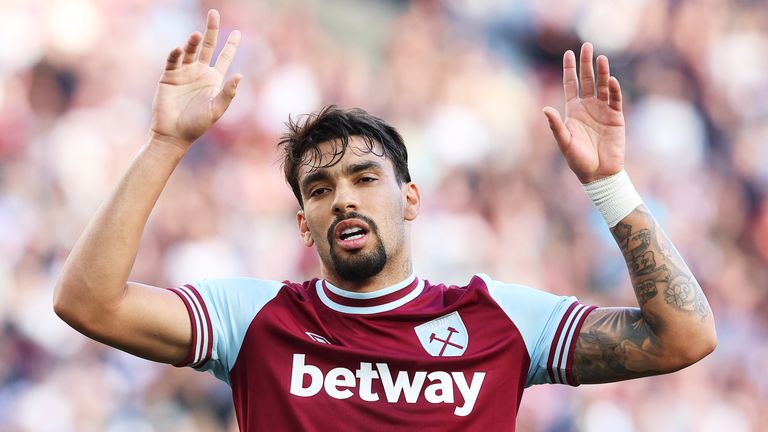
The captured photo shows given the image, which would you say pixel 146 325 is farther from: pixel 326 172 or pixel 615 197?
pixel 615 197

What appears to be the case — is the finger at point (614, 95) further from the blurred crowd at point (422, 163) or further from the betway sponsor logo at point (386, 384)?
the blurred crowd at point (422, 163)

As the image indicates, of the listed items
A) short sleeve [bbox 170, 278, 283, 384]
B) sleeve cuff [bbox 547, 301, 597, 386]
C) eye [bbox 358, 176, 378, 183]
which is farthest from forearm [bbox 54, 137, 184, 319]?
sleeve cuff [bbox 547, 301, 597, 386]

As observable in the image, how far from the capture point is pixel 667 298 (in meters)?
2.88

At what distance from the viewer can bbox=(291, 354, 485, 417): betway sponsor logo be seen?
2.90m

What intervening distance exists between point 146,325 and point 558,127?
123 cm

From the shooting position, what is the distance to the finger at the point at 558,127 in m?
2.93

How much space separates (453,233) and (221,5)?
2658 millimetres

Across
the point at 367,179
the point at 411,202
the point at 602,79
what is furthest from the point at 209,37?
the point at 602,79

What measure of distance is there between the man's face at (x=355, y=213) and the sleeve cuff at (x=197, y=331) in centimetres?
41

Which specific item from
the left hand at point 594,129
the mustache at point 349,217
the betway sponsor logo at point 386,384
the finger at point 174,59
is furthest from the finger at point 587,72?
the finger at point 174,59

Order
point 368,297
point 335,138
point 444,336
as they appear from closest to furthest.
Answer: point 444,336 < point 368,297 < point 335,138

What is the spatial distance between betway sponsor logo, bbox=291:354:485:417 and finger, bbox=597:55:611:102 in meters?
0.86

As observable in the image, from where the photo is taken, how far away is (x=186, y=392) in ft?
22.7

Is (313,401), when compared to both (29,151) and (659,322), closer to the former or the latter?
(659,322)
